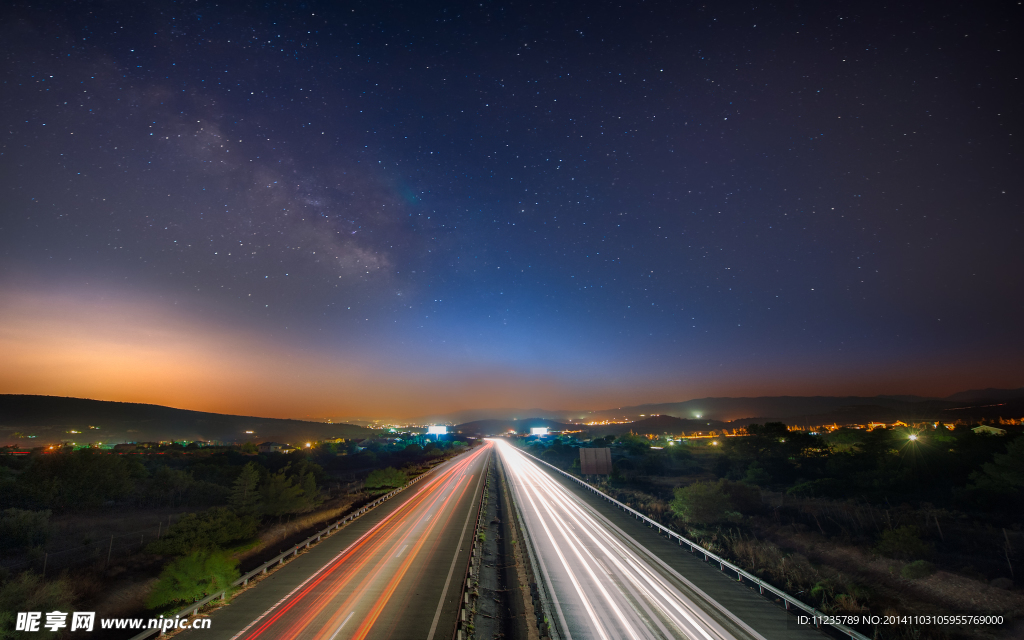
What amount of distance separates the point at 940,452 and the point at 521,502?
5019 centimetres

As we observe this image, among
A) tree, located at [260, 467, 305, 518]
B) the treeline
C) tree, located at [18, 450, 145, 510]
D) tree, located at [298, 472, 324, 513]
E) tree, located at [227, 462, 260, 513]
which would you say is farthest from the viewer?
tree, located at [18, 450, 145, 510]

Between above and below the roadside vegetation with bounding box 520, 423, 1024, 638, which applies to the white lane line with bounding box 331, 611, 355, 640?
above

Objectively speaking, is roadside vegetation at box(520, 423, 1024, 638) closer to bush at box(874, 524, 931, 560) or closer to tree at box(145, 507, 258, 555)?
bush at box(874, 524, 931, 560)

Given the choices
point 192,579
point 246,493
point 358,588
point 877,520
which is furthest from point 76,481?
point 877,520

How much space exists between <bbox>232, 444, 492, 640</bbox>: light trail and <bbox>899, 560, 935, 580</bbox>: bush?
2425cm

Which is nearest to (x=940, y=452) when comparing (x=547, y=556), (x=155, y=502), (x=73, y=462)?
(x=547, y=556)

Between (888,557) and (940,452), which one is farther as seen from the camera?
(940,452)

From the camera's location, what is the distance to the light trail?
14234 mm

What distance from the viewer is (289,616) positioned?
1528cm

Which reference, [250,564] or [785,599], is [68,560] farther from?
[785,599]

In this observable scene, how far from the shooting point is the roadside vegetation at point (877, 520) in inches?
715

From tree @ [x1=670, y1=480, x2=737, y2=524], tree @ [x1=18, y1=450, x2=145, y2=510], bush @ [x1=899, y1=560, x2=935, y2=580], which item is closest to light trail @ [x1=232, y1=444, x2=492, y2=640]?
tree @ [x1=670, y1=480, x2=737, y2=524]

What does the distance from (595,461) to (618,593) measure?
34.9 metres

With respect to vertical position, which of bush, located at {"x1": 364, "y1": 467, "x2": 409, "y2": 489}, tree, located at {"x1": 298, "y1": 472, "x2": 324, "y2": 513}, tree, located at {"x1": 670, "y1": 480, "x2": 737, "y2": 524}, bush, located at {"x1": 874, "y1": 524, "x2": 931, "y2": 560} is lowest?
bush, located at {"x1": 364, "y1": 467, "x2": 409, "y2": 489}
